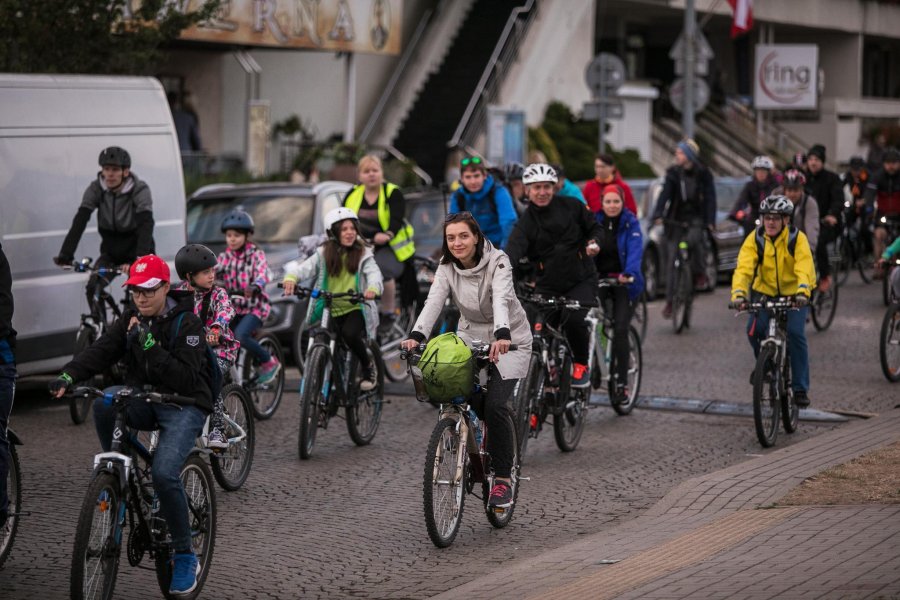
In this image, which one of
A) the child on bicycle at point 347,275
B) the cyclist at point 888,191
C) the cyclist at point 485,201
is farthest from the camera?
the cyclist at point 888,191

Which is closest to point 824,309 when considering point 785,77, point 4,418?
point 4,418

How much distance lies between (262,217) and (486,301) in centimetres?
758

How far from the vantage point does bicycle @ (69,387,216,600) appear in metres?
6.50

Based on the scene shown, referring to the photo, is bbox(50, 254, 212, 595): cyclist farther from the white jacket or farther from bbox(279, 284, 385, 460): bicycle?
bbox(279, 284, 385, 460): bicycle

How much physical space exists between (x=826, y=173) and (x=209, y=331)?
11.1 m

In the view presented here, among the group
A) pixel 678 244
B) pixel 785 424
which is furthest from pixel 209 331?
pixel 678 244

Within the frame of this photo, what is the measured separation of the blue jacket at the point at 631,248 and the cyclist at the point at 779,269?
1006 millimetres

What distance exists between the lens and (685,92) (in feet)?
97.6

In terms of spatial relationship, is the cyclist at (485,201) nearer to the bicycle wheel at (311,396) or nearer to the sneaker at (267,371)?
the sneaker at (267,371)

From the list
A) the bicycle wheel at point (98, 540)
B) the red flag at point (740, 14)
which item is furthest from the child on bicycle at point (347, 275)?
the red flag at point (740, 14)

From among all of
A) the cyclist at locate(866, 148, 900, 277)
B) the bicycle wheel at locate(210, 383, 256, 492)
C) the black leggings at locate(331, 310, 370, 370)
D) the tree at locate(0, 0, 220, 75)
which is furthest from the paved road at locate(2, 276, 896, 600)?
the cyclist at locate(866, 148, 900, 277)

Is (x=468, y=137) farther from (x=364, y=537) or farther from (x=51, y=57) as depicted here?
(x=364, y=537)

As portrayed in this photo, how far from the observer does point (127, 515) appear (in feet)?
22.5

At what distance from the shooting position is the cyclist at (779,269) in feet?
38.1
